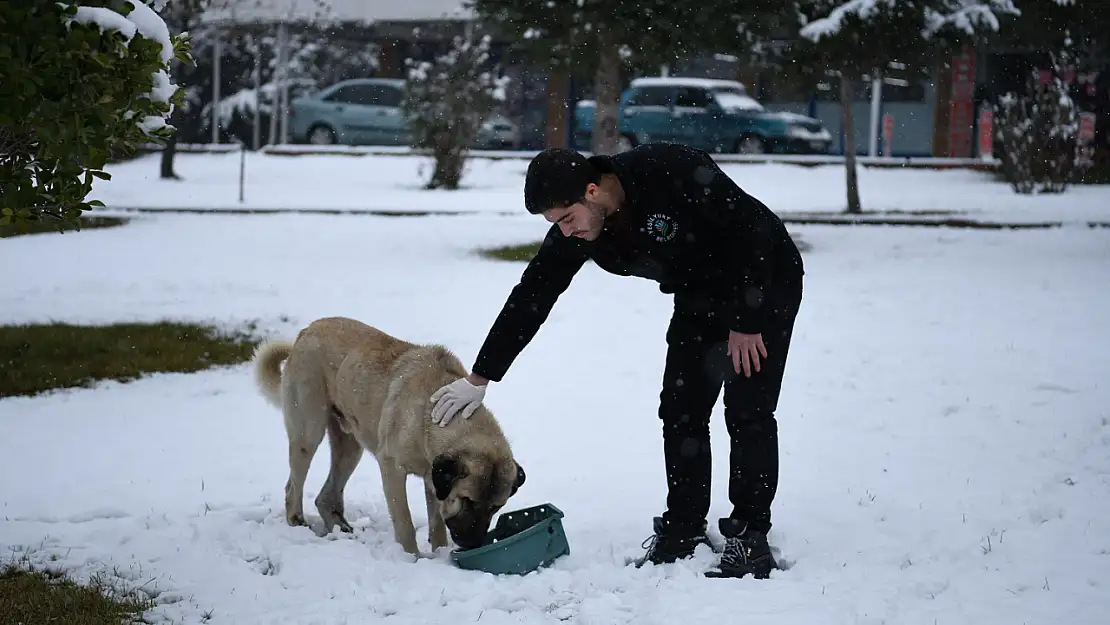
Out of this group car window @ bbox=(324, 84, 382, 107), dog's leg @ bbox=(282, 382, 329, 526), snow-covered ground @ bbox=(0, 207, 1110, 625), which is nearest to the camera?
snow-covered ground @ bbox=(0, 207, 1110, 625)

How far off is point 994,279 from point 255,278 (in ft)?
25.4

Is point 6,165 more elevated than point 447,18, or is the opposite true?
point 447,18

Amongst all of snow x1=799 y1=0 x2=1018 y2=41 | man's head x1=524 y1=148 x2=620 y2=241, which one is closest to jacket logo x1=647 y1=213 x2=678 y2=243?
man's head x1=524 y1=148 x2=620 y2=241

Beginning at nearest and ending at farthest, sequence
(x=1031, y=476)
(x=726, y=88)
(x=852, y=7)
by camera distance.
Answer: (x=1031, y=476) → (x=852, y=7) → (x=726, y=88)

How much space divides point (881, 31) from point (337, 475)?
40.7 feet

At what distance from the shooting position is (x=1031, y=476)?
5.79 metres

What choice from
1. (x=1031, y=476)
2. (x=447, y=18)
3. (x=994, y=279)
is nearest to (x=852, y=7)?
(x=994, y=279)

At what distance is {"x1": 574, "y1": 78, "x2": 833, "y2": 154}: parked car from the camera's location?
27.2 meters

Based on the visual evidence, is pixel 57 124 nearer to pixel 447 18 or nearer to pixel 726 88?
pixel 726 88

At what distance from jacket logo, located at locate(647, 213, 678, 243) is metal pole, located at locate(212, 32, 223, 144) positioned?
27124 mm

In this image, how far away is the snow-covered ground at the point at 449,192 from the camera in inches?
752

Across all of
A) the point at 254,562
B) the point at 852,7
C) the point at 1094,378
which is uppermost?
the point at 852,7

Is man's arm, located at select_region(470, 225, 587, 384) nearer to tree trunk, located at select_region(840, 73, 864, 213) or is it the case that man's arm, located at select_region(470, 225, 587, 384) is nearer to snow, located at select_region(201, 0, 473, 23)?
tree trunk, located at select_region(840, 73, 864, 213)

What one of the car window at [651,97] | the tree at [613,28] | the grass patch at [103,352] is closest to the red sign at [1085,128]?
the car window at [651,97]
